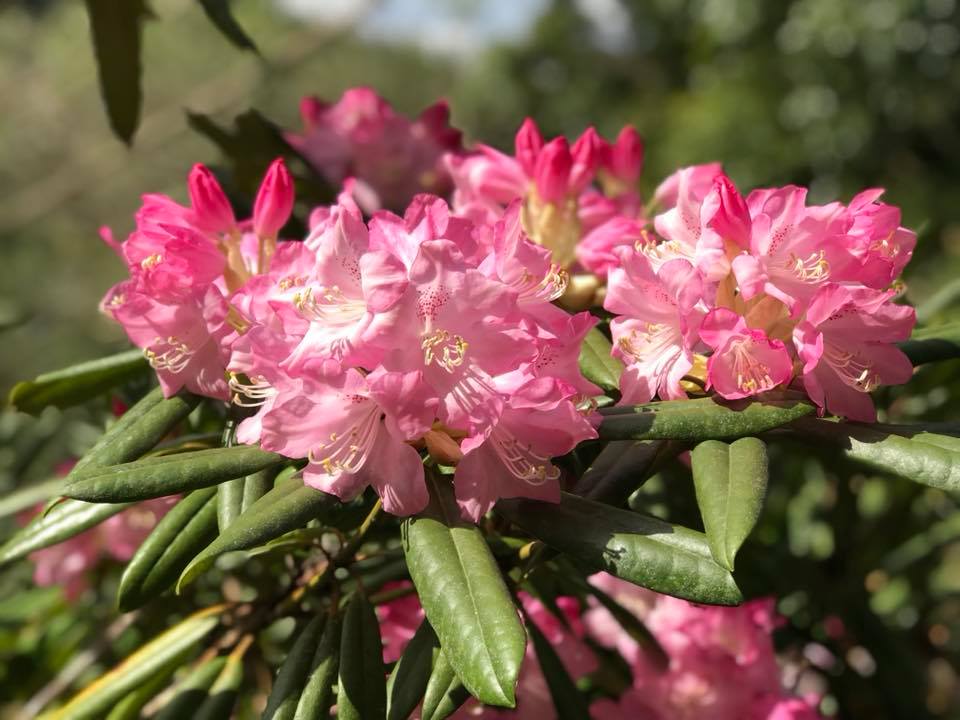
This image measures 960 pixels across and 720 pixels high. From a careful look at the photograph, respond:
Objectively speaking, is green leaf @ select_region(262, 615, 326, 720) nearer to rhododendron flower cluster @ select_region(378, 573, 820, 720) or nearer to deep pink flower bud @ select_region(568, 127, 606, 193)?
rhododendron flower cluster @ select_region(378, 573, 820, 720)

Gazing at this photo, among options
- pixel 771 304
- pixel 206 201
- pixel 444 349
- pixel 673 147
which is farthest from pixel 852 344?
pixel 673 147

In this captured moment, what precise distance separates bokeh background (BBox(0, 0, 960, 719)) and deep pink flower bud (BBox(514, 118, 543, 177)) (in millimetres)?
387

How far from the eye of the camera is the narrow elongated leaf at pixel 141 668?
89cm

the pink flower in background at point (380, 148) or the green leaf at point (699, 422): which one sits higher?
the green leaf at point (699, 422)

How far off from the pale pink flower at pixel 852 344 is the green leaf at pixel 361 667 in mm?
349

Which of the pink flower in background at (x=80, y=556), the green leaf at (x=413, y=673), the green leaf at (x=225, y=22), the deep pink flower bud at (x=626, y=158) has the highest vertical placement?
the green leaf at (x=225, y=22)

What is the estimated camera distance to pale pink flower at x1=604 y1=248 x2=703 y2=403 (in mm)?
696

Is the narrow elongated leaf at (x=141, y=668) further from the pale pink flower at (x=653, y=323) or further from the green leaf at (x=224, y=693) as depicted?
the pale pink flower at (x=653, y=323)

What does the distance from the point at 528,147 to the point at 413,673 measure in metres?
0.52

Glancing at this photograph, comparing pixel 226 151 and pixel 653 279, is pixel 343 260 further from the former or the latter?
pixel 226 151

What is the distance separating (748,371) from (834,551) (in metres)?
0.75

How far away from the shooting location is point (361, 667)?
0.69 metres

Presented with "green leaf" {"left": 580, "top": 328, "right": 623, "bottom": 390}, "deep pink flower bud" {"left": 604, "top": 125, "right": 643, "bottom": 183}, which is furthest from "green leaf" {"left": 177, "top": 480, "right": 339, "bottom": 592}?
"deep pink flower bud" {"left": 604, "top": 125, "right": 643, "bottom": 183}

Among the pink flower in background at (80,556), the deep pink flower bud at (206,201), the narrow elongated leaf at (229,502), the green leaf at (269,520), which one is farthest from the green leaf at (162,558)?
the pink flower in background at (80,556)
